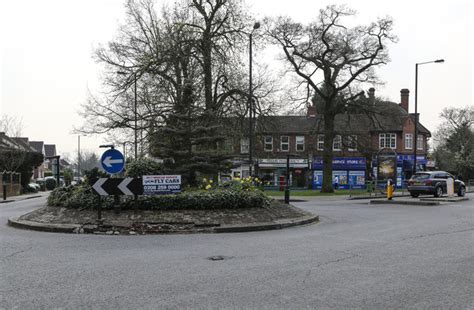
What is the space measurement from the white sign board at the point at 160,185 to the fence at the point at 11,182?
97.9ft

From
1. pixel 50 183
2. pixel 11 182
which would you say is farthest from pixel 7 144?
pixel 50 183

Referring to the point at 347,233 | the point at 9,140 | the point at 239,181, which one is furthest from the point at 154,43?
the point at 9,140

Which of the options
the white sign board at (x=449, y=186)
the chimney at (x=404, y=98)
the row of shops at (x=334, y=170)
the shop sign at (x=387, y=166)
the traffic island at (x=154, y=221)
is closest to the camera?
the traffic island at (x=154, y=221)

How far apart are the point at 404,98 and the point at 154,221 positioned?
2055 inches

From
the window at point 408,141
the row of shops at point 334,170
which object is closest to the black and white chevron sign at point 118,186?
the row of shops at point 334,170

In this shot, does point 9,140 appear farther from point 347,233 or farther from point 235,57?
Answer: point 347,233

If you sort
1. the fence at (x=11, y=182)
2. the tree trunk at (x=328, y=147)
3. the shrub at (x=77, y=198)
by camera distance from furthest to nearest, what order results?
the fence at (x=11, y=182) < the tree trunk at (x=328, y=147) < the shrub at (x=77, y=198)

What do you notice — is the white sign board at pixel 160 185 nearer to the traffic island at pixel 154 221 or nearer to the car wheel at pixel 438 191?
the traffic island at pixel 154 221

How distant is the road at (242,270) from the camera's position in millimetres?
5423

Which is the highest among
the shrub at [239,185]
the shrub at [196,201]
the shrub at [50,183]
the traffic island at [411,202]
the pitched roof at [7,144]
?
the pitched roof at [7,144]

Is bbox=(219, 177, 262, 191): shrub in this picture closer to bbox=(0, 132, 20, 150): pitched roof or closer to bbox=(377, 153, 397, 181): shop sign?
bbox=(377, 153, 397, 181): shop sign

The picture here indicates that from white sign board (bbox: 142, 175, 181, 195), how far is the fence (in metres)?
29.9

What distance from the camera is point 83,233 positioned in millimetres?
11547

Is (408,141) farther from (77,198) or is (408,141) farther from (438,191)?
(77,198)
